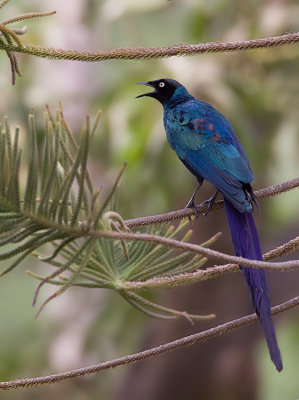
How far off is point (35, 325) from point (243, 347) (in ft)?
8.26

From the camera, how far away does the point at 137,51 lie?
1876 mm

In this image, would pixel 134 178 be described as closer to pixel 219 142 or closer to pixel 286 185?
pixel 219 142

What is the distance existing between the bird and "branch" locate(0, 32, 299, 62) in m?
0.60

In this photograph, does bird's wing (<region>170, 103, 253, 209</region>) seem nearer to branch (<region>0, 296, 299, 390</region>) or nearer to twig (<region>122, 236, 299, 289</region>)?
twig (<region>122, 236, 299, 289</region>)

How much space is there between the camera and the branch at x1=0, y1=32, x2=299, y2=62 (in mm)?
1838

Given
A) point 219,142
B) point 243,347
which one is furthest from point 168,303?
point 219,142

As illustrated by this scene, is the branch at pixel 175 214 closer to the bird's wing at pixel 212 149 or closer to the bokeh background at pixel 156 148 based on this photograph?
the bird's wing at pixel 212 149

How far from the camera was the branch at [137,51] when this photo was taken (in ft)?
6.03

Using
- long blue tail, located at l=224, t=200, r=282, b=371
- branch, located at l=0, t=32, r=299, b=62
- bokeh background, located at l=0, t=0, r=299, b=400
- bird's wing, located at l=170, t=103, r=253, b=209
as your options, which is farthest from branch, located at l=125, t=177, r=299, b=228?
bokeh background, located at l=0, t=0, r=299, b=400

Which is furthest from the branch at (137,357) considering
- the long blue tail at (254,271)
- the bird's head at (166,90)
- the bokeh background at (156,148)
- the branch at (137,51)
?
the bokeh background at (156,148)

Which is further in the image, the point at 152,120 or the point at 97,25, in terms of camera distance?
the point at 97,25

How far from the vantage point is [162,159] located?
241 inches

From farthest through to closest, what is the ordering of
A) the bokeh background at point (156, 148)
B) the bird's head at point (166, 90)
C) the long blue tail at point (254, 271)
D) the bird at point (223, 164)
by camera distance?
the bokeh background at point (156, 148) → the bird's head at point (166, 90) → the bird at point (223, 164) → the long blue tail at point (254, 271)

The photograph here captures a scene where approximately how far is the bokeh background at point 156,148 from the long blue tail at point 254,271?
11.3ft
